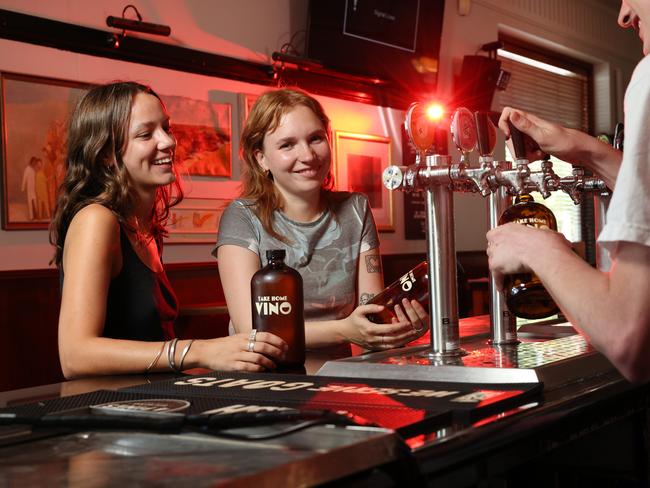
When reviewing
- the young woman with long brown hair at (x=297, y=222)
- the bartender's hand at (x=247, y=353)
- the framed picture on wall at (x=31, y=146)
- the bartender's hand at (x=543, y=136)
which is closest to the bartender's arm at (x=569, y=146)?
the bartender's hand at (x=543, y=136)

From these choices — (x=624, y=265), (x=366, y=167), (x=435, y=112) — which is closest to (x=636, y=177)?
(x=624, y=265)

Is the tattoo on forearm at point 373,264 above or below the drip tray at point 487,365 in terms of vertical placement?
above

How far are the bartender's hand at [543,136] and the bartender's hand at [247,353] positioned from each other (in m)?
0.49

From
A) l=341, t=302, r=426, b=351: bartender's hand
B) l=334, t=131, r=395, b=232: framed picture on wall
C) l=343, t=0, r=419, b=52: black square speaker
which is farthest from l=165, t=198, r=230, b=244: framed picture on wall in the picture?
l=341, t=302, r=426, b=351: bartender's hand

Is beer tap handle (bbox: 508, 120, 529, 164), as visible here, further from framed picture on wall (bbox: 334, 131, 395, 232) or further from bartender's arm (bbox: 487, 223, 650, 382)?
framed picture on wall (bbox: 334, 131, 395, 232)

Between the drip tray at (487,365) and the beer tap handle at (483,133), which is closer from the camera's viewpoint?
the drip tray at (487,365)

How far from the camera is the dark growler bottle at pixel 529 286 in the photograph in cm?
114

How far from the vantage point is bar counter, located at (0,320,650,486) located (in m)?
0.63

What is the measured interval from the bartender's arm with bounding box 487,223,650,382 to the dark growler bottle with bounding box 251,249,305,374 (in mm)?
453

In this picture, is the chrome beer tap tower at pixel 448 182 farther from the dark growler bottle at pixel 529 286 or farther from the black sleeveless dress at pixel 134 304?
the black sleeveless dress at pixel 134 304

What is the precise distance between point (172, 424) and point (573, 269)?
1.61 ft

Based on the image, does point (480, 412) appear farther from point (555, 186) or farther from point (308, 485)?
point (555, 186)

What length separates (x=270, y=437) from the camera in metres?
0.70

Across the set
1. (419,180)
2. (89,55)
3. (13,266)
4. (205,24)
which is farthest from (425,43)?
(419,180)
